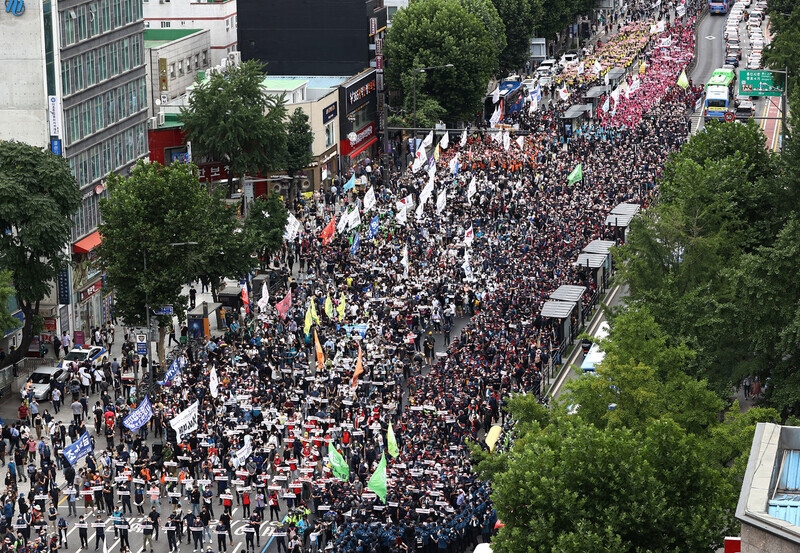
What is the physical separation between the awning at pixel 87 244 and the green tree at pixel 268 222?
28.6ft

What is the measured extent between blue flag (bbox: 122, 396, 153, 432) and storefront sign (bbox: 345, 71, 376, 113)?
191 ft

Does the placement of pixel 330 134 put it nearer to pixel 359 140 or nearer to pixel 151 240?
pixel 359 140

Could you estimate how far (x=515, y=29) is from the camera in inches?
5655

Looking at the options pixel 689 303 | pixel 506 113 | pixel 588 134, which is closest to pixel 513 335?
pixel 689 303

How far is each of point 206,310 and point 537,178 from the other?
32840 mm

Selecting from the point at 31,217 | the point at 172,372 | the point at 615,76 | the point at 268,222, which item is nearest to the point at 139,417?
the point at 172,372

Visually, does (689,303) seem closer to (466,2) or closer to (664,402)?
(664,402)

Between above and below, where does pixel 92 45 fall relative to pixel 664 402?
above

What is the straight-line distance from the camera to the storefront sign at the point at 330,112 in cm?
10944

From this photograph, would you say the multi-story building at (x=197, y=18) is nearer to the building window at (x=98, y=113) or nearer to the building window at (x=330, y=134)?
the building window at (x=330, y=134)

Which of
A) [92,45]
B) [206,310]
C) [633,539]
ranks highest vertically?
[92,45]

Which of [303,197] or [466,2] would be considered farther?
[466,2]

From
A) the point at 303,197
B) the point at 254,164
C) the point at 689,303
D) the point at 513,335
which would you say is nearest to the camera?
the point at 689,303

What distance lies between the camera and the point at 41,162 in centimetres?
7281
